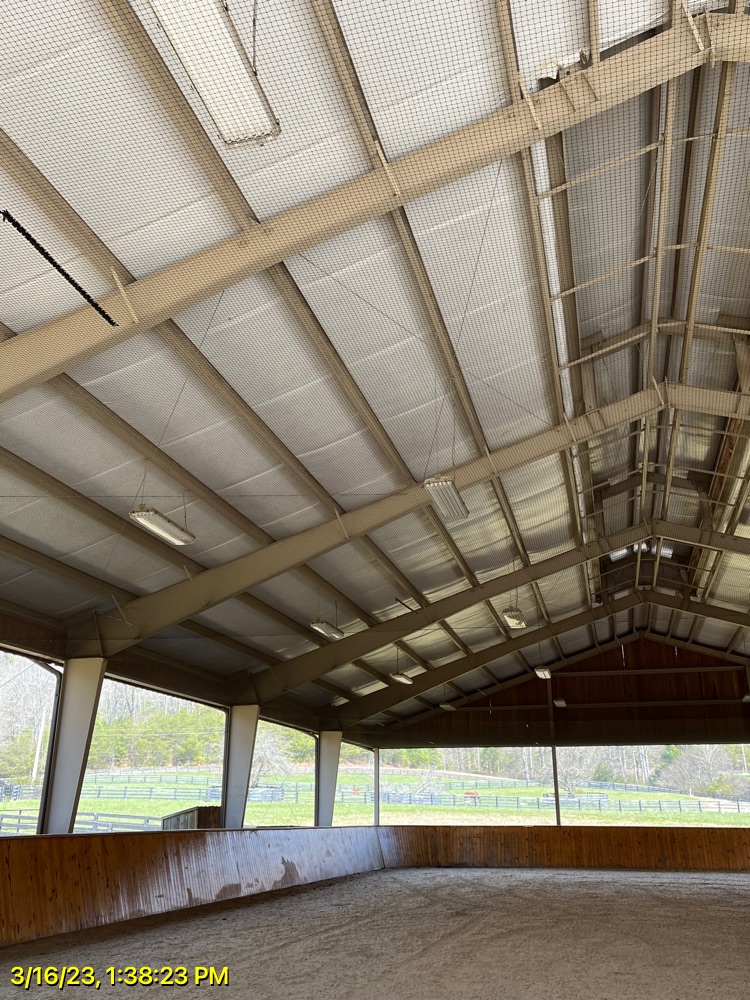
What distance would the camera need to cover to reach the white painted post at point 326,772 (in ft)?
48.1

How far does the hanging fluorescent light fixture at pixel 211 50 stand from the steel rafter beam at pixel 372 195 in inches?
64.3

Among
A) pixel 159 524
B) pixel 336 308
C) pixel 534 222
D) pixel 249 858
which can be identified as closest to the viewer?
pixel 534 222

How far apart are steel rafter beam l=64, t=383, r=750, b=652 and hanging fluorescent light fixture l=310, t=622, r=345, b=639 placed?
Result: 1.44 metres

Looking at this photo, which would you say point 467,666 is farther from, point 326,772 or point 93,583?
point 93,583

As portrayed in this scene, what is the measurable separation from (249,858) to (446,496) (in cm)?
709

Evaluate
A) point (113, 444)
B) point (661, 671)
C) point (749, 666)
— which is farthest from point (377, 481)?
point (661, 671)

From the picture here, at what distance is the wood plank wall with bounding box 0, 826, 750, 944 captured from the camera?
26.6 feet

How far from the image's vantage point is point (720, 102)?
725cm

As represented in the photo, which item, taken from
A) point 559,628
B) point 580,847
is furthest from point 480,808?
point 559,628

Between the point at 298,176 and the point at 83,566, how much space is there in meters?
5.81

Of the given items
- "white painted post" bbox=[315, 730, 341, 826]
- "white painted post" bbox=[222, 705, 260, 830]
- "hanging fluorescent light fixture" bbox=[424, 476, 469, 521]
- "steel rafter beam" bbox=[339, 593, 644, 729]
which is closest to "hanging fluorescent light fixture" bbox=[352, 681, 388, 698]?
"steel rafter beam" bbox=[339, 593, 644, 729]

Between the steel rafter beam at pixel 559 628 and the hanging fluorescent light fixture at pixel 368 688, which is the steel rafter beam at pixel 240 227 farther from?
the steel rafter beam at pixel 559 628

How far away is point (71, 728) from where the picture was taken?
10141 mm

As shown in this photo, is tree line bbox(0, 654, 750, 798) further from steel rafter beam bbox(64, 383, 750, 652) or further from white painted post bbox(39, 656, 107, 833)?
steel rafter beam bbox(64, 383, 750, 652)
